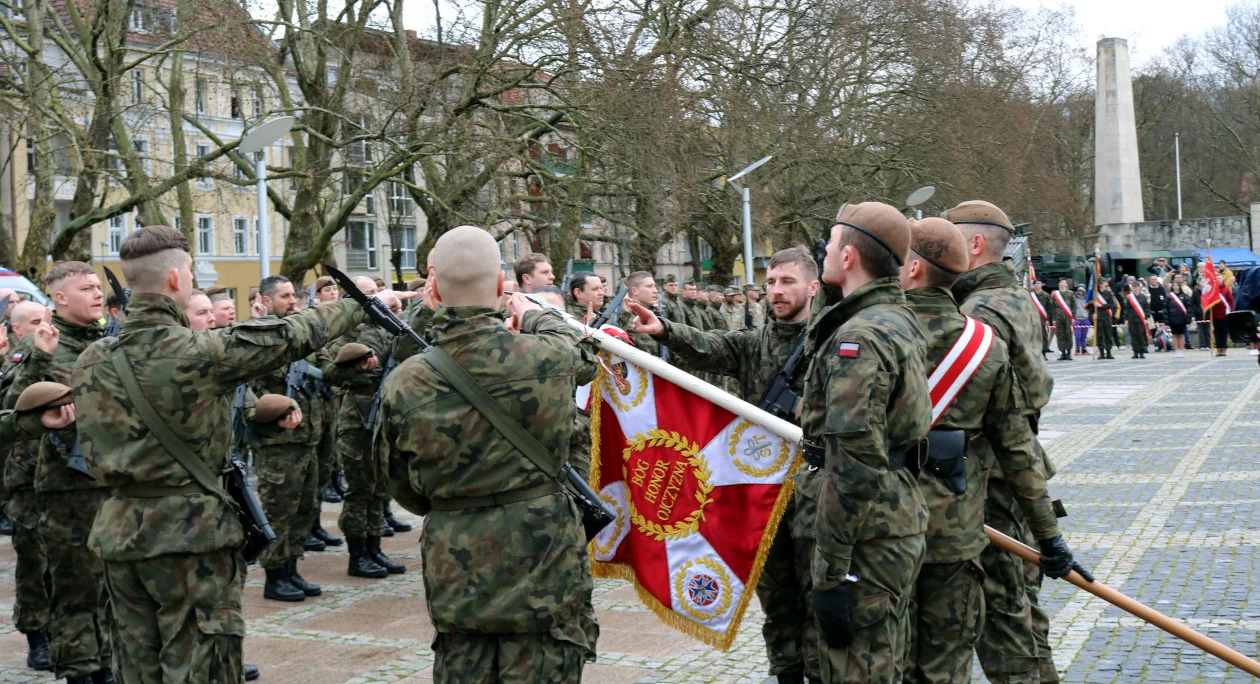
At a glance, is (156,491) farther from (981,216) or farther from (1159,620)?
(1159,620)

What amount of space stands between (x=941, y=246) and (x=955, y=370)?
485mm

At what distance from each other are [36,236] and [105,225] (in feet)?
87.1

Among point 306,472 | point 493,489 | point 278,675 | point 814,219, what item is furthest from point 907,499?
point 814,219

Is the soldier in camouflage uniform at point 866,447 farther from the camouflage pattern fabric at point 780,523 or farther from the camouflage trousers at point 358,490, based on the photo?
the camouflage trousers at point 358,490

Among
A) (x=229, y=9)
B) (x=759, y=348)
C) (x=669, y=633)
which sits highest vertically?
(x=229, y=9)

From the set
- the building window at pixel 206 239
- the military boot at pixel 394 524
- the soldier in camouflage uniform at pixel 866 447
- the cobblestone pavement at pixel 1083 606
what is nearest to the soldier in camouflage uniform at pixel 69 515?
the cobblestone pavement at pixel 1083 606

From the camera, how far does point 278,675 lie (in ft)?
21.1

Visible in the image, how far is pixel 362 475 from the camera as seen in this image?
8.83m

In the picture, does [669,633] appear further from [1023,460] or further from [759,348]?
[1023,460]

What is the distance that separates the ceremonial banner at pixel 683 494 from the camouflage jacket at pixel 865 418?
93cm

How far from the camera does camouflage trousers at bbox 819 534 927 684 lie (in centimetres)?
418

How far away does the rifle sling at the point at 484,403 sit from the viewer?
403 cm

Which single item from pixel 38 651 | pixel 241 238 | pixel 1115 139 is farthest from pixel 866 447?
pixel 241 238

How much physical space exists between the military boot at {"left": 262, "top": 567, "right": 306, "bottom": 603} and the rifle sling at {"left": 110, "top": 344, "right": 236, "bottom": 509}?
3524 millimetres
